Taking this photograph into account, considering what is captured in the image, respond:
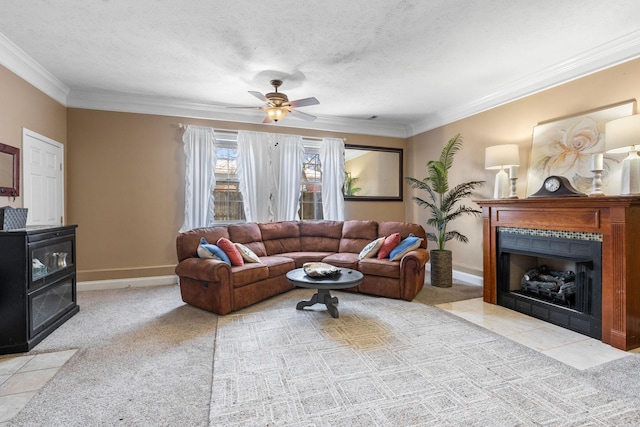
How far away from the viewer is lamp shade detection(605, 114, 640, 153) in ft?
8.43

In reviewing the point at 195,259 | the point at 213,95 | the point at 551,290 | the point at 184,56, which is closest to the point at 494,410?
the point at 551,290

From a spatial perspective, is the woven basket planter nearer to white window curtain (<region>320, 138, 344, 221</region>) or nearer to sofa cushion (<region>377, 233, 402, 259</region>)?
sofa cushion (<region>377, 233, 402, 259</region>)

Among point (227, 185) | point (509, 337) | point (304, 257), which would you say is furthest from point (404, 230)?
point (227, 185)

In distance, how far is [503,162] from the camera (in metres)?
3.77

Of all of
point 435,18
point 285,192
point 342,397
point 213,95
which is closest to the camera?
point 342,397

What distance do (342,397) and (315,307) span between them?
5.60 feet

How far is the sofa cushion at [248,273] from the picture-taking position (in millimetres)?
3430

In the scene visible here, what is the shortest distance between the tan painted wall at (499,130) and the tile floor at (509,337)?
1.54 meters

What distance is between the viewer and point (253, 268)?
3.62m

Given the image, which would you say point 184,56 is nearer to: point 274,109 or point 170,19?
point 170,19

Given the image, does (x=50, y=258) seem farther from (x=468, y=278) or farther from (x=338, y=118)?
(x=468, y=278)

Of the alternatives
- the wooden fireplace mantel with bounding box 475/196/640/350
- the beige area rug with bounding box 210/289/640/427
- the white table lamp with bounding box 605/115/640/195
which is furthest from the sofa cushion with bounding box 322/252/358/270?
the white table lamp with bounding box 605/115/640/195

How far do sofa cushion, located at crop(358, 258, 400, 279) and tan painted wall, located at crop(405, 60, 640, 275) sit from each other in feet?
5.35

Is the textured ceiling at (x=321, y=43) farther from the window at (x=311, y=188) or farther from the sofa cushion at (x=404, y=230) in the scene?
the sofa cushion at (x=404, y=230)
